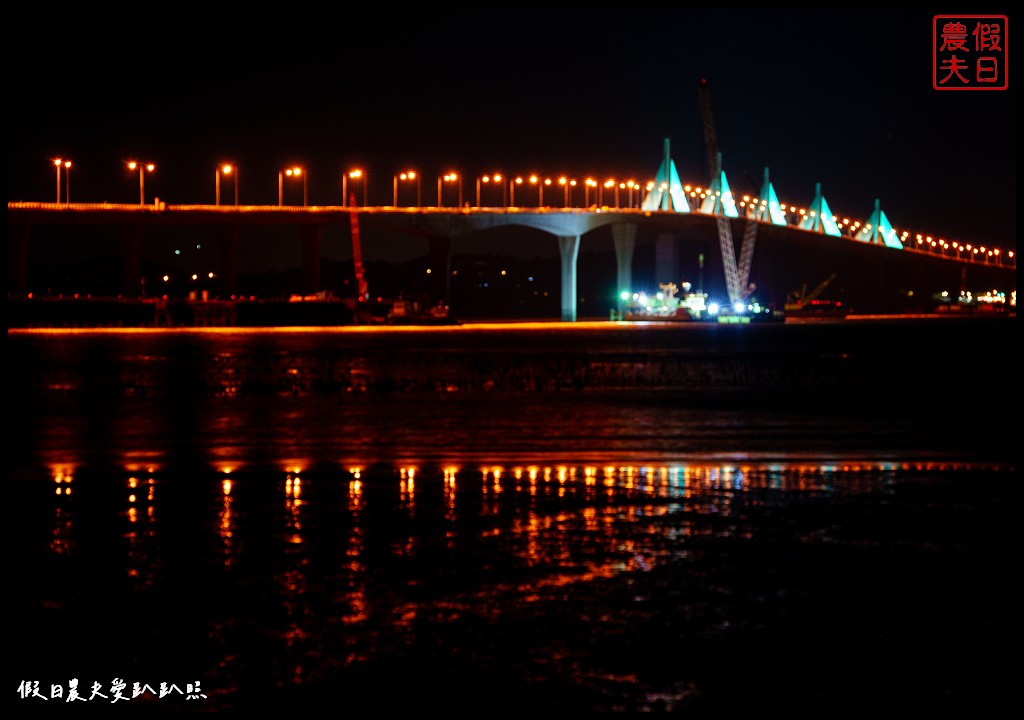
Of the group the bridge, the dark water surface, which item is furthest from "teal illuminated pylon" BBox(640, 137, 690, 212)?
the dark water surface

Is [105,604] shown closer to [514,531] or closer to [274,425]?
[514,531]

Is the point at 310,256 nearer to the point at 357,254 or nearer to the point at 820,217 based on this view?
the point at 357,254

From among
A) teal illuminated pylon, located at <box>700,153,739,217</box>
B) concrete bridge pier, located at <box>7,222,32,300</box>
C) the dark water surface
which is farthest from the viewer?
teal illuminated pylon, located at <box>700,153,739,217</box>

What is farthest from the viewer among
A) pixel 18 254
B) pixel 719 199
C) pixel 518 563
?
pixel 719 199

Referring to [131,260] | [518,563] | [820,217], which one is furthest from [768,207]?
[518,563]

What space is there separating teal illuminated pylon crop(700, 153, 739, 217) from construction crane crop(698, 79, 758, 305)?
0.15 metres

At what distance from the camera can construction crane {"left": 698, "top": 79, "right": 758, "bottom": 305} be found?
137 metres

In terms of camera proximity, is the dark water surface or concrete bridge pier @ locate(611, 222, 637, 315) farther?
concrete bridge pier @ locate(611, 222, 637, 315)

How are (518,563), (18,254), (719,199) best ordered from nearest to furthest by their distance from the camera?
(518,563) < (18,254) < (719,199)

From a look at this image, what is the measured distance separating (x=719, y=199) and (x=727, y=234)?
18.2 ft

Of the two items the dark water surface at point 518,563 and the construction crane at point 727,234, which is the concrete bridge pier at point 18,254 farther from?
the dark water surface at point 518,563

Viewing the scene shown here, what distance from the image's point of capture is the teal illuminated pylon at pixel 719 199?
141 m

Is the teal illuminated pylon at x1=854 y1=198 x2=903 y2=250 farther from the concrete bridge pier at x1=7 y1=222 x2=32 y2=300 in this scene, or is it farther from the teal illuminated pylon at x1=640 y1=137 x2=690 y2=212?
the concrete bridge pier at x1=7 y1=222 x2=32 y2=300

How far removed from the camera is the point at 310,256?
12388 cm
